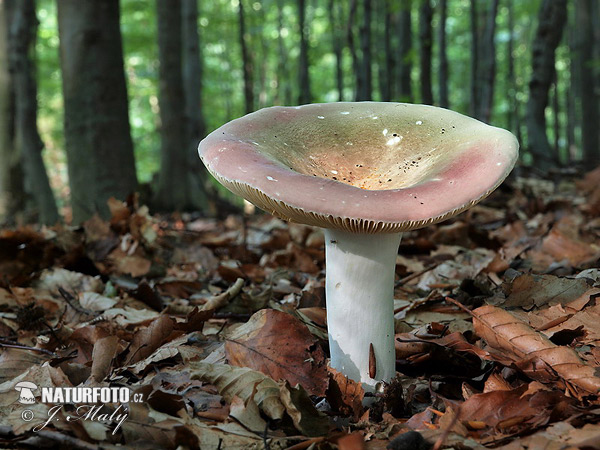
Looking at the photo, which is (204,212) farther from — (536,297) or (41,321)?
(536,297)

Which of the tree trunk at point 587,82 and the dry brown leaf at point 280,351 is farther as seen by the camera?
the tree trunk at point 587,82

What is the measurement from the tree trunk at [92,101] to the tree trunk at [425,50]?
3.92 metres

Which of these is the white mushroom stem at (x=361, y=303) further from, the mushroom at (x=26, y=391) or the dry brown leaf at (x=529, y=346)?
the mushroom at (x=26, y=391)

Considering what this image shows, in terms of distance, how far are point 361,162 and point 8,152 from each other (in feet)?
30.5

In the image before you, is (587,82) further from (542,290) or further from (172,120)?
(542,290)

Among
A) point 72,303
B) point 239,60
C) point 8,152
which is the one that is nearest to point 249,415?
point 72,303

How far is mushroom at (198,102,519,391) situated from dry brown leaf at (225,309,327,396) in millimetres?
118

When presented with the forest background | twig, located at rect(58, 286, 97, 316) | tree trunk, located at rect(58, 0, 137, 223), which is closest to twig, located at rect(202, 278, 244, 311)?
twig, located at rect(58, 286, 97, 316)

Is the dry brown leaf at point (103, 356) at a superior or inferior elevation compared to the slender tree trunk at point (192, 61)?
inferior

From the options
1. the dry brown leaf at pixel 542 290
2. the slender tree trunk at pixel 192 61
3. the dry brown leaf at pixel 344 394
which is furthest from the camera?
the slender tree trunk at pixel 192 61

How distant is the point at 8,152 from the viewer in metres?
9.59

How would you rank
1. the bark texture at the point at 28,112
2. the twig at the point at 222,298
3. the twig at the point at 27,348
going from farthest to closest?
the bark texture at the point at 28,112 < the twig at the point at 222,298 < the twig at the point at 27,348

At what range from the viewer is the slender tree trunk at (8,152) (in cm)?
913

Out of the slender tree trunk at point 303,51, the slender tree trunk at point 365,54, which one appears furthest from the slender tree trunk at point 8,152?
the slender tree trunk at point 365,54
